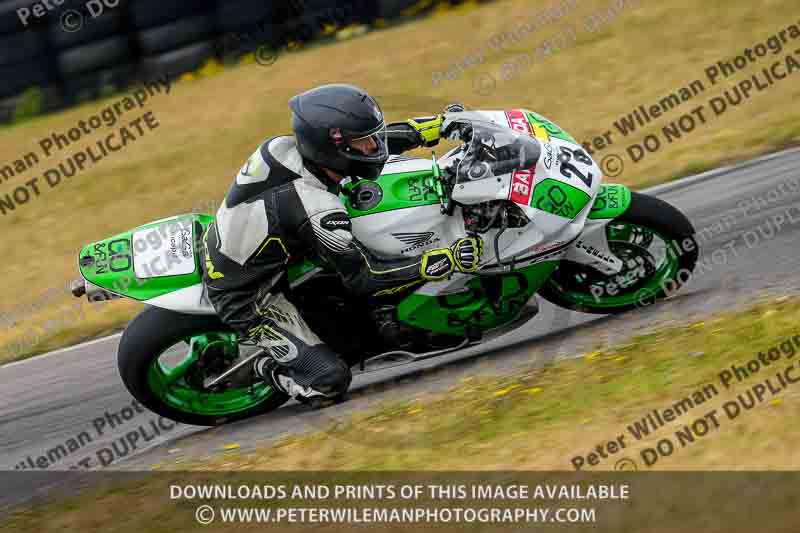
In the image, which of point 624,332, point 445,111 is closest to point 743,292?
point 624,332

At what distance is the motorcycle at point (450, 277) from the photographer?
5.15m

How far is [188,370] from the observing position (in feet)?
18.9

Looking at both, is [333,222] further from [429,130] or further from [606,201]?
[606,201]

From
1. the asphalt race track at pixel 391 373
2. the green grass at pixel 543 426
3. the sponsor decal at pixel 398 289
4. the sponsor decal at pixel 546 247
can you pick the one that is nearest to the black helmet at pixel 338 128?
the sponsor decal at pixel 398 289

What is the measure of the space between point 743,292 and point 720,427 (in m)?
1.83

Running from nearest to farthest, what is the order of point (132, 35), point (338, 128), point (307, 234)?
1. point (338, 128)
2. point (307, 234)
3. point (132, 35)

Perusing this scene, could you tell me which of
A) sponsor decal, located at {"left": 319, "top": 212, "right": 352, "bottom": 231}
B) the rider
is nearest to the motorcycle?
the rider

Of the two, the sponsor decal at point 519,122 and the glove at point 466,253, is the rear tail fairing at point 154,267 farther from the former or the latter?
the sponsor decal at point 519,122

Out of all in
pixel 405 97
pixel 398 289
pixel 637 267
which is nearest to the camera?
pixel 398 289

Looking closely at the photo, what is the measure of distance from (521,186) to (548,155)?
27 cm

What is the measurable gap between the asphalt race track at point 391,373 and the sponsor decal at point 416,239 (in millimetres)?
1002

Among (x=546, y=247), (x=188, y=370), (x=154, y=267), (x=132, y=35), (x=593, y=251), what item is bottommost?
(x=188, y=370)

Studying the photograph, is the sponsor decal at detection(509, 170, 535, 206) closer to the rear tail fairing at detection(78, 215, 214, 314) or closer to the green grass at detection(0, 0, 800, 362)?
the rear tail fairing at detection(78, 215, 214, 314)

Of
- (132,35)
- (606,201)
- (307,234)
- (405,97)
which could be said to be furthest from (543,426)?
(132,35)
